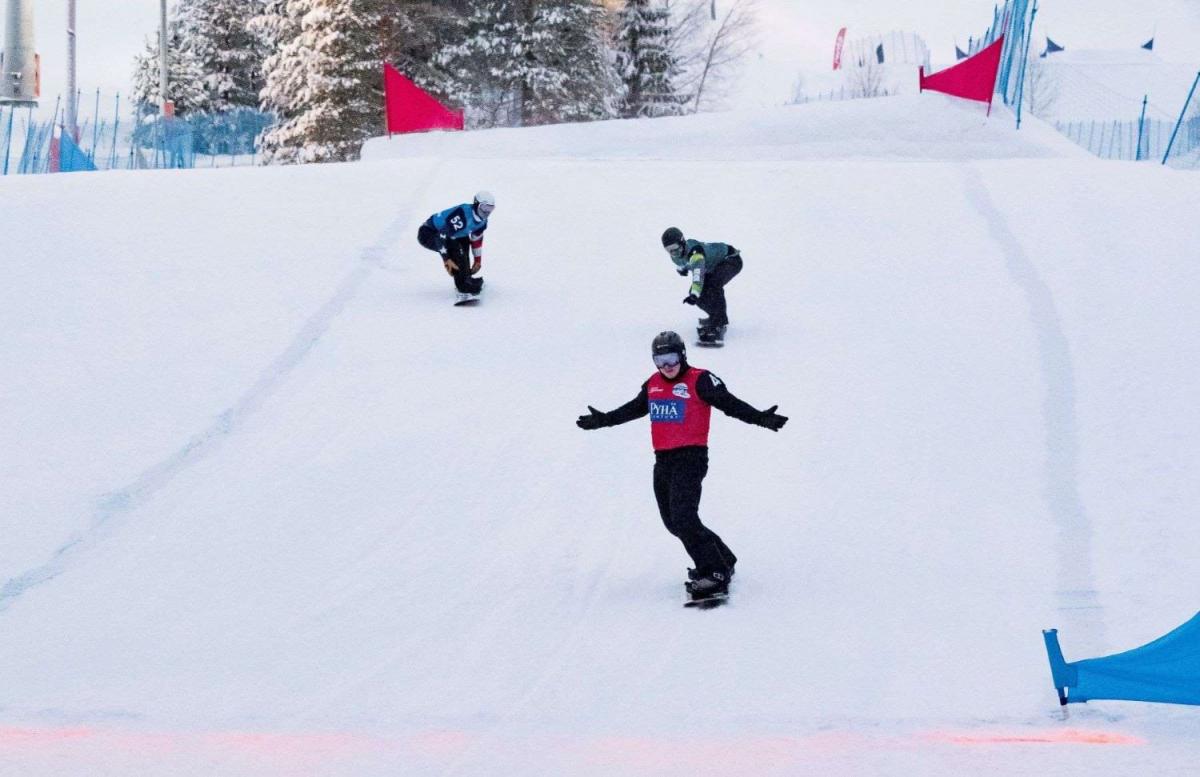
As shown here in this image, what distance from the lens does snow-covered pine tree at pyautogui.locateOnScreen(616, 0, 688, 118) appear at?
41.8 metres

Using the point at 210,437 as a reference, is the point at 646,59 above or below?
above

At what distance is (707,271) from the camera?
42.7 feet

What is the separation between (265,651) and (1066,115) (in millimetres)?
57624

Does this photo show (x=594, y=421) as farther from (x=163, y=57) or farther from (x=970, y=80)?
(x=163, y=57)

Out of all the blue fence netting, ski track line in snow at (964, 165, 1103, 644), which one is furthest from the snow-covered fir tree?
ski track line in snow at (964, 165, 1103, 644)

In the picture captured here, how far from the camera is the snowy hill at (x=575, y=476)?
591 centimetres

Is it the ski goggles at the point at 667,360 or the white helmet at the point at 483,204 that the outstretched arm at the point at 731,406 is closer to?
the ski goggles at the point at 667,360

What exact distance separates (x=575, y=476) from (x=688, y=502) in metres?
2.47

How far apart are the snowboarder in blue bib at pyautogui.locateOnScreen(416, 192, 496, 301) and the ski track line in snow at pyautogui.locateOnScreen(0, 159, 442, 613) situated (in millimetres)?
1027

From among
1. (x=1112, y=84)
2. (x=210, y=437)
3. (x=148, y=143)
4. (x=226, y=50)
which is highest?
(x=1112, y=84)

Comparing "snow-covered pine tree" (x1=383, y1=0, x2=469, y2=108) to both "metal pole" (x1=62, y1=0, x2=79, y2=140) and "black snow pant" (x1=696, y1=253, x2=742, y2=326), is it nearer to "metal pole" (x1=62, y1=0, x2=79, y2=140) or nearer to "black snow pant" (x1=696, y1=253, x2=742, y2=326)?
"metal pole" (x1=62, y1=0, x2=79, y2=140)

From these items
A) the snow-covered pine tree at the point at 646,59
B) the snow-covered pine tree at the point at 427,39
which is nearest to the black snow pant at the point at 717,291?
the snow-covered pine tree at the point at 427,39

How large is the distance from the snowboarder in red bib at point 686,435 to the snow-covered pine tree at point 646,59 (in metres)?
35.3

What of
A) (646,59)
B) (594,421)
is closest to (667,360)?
(594,421)
